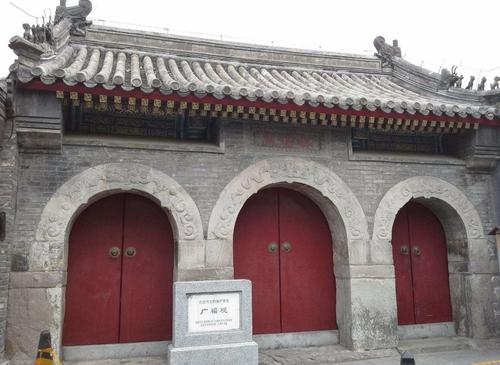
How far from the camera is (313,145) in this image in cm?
720

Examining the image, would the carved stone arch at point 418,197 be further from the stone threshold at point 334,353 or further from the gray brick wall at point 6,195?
the gray brick wall at point 6,195

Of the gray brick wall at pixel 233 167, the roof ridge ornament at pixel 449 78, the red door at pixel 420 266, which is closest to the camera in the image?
the gray brick wall at pixel 233 167

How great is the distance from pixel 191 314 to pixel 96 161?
2479mm

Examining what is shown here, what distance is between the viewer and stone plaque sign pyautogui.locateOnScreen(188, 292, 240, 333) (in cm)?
564

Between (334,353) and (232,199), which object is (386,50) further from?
(334,353)

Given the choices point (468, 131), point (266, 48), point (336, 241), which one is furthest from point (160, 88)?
point (468, 131)

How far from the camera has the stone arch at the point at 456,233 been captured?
720 centimetres

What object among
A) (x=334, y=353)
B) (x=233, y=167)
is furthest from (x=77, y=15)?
(x=334, y=353)

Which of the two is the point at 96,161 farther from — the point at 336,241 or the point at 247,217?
the point at 336,241

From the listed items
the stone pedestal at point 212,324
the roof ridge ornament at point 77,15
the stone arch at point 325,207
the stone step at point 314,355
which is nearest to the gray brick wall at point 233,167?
the stone arch at point 325,207

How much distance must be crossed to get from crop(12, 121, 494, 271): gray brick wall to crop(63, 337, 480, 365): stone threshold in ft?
6.29

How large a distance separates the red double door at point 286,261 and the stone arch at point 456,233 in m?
0.99

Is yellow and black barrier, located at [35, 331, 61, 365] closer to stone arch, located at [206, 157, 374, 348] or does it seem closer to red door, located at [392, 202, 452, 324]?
stone arch, located at [206, 157, 374, 348]

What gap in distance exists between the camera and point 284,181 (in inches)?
272
